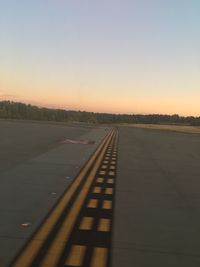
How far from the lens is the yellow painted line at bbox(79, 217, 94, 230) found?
761 centimetres

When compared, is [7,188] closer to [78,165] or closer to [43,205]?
[43,205]

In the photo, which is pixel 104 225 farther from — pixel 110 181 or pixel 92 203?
pixel 110 181

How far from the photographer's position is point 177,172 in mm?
17469

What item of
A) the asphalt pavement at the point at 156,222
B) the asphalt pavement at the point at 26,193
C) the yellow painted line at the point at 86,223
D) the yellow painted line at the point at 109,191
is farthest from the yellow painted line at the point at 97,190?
the yellow painted line at the point at 86,223

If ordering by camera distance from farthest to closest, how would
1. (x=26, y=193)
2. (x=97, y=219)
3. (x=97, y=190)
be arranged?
(x=97, y=190) → (x=26, y=193) → (x=97, y=219)

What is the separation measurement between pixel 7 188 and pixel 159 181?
17.2 ft

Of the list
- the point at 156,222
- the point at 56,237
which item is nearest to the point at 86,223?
the point at 56,237

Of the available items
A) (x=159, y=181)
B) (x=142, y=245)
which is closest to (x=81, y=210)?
(x=142, y=245)

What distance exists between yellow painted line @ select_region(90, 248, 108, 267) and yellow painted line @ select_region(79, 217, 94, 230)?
1215 mm

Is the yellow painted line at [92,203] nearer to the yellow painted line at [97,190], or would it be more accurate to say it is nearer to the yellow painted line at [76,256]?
the yellow painted line at [97,190]

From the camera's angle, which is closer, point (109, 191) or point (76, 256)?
point (76, 256)

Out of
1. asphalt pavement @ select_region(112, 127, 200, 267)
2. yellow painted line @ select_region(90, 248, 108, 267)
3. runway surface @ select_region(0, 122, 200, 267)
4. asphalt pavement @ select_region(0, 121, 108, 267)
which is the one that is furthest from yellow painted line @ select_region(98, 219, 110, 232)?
yellow painted line @ select_region(90, 248, 108, 267)

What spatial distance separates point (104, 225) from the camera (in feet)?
25.8

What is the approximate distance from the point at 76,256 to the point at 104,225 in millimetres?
1890
